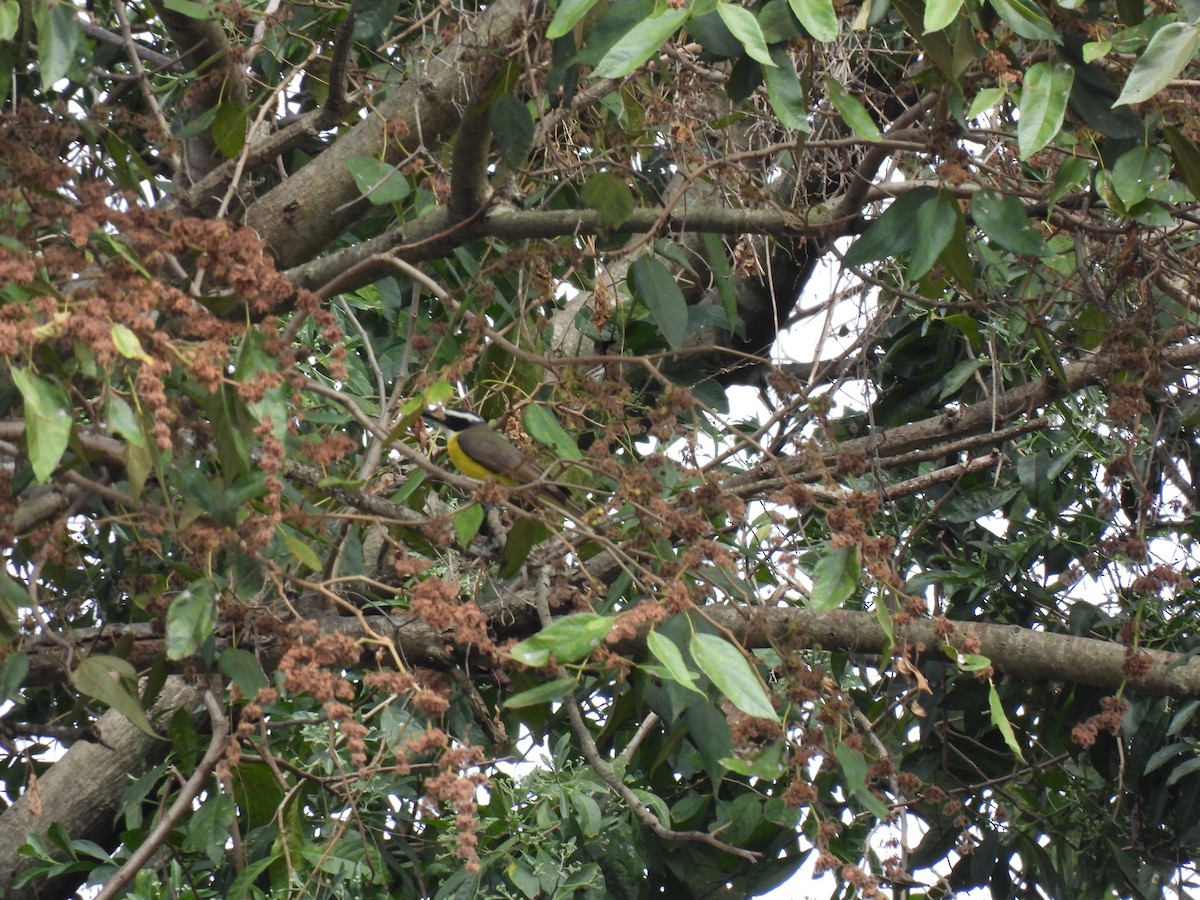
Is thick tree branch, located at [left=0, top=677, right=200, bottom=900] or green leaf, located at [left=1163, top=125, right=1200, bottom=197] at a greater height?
green leaf, located at [left=1163, top=125, right=1200, bottom=197]

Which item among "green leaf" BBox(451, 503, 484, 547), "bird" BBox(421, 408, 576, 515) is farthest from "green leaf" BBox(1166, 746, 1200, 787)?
"green leaf" BBox(451, 503, 484, 547)

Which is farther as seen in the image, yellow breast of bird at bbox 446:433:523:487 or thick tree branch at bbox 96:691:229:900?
yellow breast of bird at bbox 446:433:523:487

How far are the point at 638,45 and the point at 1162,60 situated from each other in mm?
679

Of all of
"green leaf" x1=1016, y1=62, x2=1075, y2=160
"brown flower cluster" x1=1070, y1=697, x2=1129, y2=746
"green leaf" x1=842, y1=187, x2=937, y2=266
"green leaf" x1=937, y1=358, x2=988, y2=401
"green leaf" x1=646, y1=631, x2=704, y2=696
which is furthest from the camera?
"green leaf" x1=937, y1=358, x2=988, y2=401

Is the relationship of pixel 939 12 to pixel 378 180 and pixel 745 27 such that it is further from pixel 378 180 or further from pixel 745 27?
pixel 378 180

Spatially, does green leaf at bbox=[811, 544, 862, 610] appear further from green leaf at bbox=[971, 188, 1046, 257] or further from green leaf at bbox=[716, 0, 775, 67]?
green leaf at bbox=[716, 0, 775, 67]

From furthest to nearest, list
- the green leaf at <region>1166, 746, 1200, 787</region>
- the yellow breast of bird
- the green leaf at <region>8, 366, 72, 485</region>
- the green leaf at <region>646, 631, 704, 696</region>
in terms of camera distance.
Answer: the yellow breast of bird
the green leaf at <region>1166, 746, 1200, 787</region>
the green leaf at <region>646, 631, 704, 696</region>
the green leaf at <region>8, 366, 72, 485</region>

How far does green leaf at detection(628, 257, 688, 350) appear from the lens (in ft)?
8.82

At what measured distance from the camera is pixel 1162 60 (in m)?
1.80

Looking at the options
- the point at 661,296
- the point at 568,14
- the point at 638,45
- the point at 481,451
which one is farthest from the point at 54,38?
the point at 481,451

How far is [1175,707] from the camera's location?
3.51 metres

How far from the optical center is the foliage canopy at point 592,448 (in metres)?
2.01

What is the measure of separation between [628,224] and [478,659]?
1.23m

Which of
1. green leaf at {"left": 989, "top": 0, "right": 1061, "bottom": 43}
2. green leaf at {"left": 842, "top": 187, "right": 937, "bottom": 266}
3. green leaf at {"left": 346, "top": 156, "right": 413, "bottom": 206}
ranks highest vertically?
green leaf at {"left": 989, "top": 0, "right": 1061, "bottom": 43}
